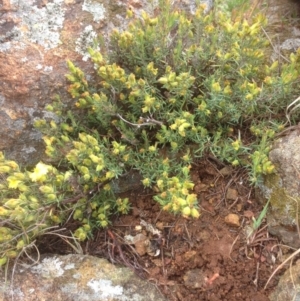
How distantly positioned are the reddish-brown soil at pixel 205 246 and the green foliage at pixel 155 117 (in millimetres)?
112

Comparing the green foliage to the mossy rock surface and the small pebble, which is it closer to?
the mossy rock surface

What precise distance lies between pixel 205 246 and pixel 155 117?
2.85 ft

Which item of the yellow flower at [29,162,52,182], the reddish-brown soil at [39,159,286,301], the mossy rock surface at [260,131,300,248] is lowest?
the reddish-brown soil at [39,159,286,301]

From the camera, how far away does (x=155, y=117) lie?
2.87m

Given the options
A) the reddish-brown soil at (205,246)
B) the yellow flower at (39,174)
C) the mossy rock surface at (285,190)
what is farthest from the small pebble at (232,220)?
the yellow flower at (39,174)

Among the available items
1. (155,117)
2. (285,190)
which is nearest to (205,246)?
(285,190)

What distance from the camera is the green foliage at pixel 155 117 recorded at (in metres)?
2.64

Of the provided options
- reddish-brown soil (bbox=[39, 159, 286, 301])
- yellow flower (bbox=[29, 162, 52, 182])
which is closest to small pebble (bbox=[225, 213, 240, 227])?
reddish-brown soil (bbox=[39, 159, 286, 301])

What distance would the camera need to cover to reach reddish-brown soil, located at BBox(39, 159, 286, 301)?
264 centimetres

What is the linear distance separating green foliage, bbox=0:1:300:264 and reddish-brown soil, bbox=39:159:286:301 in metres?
0.11

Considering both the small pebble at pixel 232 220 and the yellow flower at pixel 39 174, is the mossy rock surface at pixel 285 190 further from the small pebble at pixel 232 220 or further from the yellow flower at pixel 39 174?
the yellow flower at pixel 39 174

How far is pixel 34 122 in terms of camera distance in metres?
2.89

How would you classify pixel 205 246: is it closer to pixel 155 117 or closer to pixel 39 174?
pixel 155 117

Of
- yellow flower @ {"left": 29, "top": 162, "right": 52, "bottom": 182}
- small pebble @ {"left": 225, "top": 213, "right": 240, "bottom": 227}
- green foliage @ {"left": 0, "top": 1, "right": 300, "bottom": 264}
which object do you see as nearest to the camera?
yellow flower @ {"left": 29, "top": 162, "right": 52, "bottom": 182}
